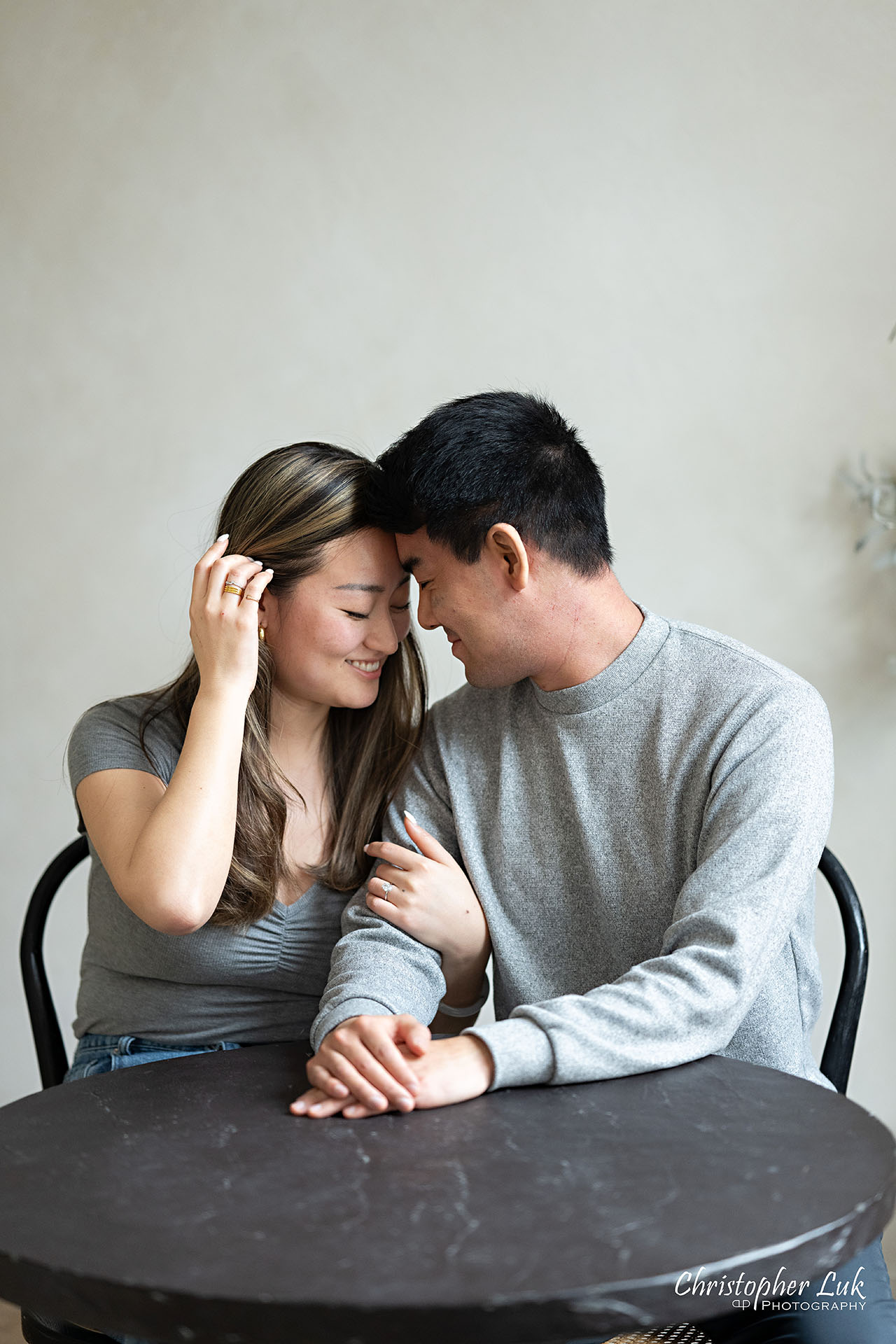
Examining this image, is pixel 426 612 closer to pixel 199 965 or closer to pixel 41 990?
pixel 199 965

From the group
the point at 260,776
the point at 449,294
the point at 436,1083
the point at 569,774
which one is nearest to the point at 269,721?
the point at 260,776

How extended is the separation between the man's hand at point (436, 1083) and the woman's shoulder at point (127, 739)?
22.1 inches

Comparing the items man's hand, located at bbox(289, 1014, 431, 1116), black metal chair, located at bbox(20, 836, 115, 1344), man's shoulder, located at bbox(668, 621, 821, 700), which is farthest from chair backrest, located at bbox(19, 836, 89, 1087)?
man's shoulder, located at bbox(668, 621, 821, 700)

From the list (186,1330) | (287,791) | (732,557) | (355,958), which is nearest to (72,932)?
(287,791)

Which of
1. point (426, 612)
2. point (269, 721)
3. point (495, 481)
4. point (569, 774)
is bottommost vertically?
point (569, 774)

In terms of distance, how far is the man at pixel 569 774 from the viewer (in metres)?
1.26

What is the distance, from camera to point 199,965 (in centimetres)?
149

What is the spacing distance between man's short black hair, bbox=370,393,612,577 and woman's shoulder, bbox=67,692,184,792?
0.45m

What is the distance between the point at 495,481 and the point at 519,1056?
0.70 metres

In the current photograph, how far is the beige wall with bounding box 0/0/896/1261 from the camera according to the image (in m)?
2.20

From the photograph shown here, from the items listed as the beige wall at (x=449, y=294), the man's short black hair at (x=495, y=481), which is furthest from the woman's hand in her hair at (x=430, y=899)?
the beige wall at (x=449, y=294)

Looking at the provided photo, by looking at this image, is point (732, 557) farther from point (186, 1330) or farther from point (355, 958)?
point (186, 1330)

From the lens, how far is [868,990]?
2271mm

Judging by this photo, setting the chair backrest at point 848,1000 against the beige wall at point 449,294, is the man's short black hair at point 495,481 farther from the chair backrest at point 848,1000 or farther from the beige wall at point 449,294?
the beige wall at point 449,294
